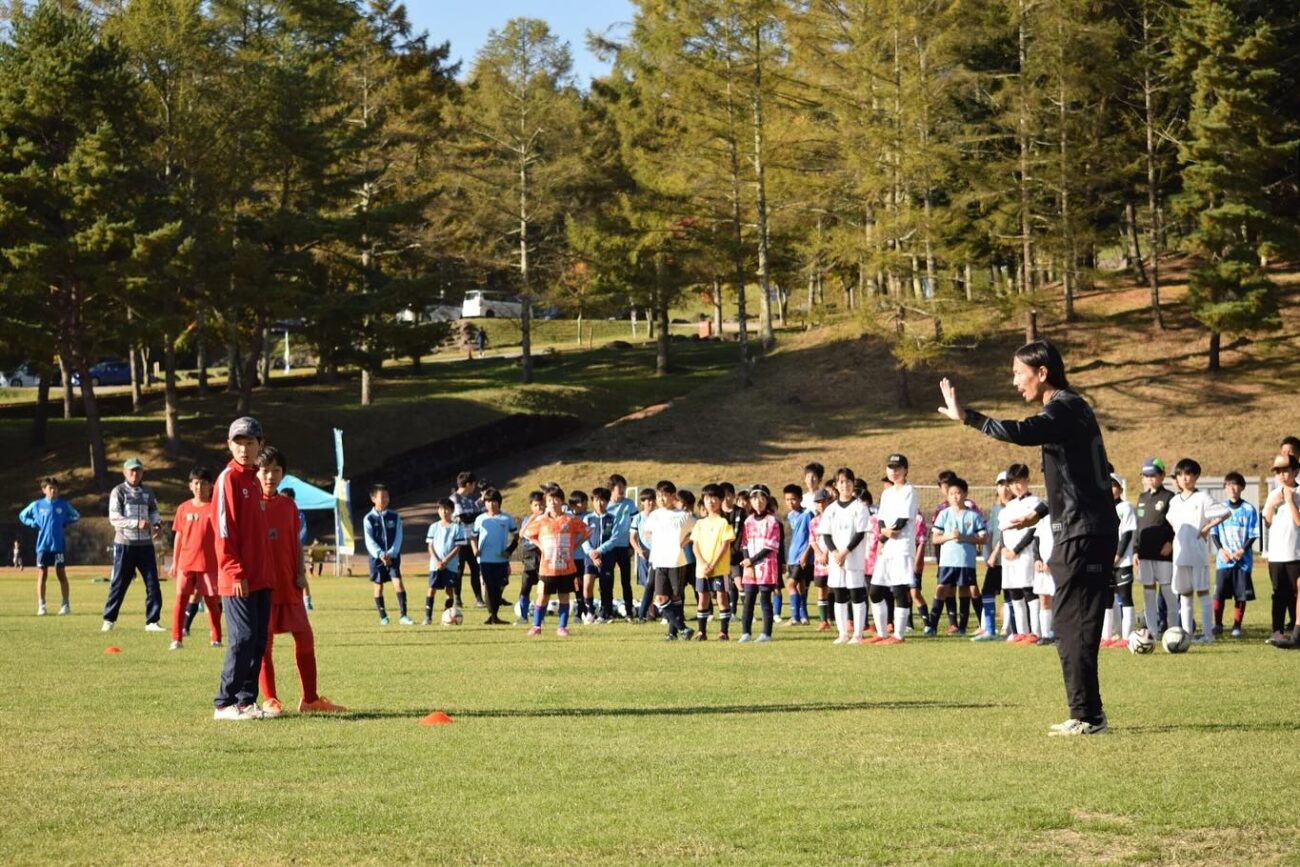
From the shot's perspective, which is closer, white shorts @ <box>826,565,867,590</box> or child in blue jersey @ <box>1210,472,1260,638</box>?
white shorts @ <box>826,565,867,590</box>

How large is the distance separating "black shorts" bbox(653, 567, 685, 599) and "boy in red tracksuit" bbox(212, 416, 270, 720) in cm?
949

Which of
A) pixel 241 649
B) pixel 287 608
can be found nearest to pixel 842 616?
pixel 287 608

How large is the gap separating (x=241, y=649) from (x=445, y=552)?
12817 mm

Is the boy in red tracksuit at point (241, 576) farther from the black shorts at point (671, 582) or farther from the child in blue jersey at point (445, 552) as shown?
the child in blue jersey at point (445, 552)

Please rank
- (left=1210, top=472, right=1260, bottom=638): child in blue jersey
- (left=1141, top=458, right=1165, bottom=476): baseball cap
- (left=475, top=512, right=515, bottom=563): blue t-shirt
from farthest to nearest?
(left=475, top=512, right=515, bottom=563): blue t-shirt, (left=1210, top=472, right=1260, bottom=638): child in blue jersey, (left=1141, top=458, right=1165, bottom=476): baseball cap

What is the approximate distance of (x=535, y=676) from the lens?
48.1ft

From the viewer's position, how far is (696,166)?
186 feet

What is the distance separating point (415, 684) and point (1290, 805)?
809 centimetres

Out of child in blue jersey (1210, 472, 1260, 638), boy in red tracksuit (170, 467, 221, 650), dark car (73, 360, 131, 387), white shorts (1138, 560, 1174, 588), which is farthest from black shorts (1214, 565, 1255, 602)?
dark car (73, 360, 131, 387)

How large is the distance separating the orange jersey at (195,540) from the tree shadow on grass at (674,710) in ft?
13.4

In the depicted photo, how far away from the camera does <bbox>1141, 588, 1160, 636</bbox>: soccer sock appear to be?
18.6m

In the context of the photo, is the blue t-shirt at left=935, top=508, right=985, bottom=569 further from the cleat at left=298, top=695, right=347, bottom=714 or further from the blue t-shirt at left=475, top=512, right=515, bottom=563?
the cleat at left=298, top=695, right=347, bottom=714

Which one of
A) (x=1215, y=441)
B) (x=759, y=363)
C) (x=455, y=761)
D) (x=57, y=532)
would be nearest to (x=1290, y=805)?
(x=455, y=761)

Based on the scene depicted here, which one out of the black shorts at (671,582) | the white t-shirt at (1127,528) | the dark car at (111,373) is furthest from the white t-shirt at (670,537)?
the dark car at (111,373)
